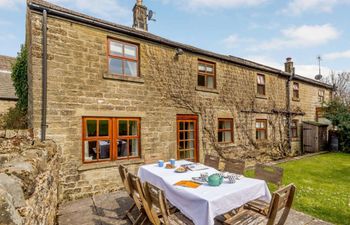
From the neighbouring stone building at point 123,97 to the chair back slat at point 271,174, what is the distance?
13.3 feet

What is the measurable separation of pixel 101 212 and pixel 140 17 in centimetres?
745

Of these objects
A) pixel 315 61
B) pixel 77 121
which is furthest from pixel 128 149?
pixel 315 61

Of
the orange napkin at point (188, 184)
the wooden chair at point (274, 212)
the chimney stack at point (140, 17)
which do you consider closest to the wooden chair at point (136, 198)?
the orange napkin at point (188, 184)

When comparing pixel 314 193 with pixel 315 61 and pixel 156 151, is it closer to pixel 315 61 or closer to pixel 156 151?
pixel 156 151

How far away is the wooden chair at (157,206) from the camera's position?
3.08m

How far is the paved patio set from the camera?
4625 millimetres

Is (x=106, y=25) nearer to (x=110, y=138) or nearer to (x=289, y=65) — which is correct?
(x=110, y=138)

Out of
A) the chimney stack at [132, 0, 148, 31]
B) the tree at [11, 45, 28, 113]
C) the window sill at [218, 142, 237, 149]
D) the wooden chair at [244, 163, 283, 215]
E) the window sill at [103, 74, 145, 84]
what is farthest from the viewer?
the window sill at [218, 142, 237, 149]

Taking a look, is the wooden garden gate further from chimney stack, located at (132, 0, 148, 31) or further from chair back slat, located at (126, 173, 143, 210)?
chair back slat, located at (126, 173, 143, 210)

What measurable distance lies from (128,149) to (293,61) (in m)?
13.2

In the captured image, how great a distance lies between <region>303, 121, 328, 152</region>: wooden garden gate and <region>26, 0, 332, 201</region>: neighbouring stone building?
5.44 meters

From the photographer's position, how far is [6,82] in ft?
47.3

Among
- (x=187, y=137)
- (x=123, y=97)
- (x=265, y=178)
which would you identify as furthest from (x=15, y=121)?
(x=265, y=178)

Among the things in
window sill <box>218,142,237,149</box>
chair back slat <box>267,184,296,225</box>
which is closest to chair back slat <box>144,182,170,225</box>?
chair back slat <box>267,184,296,225</box>
